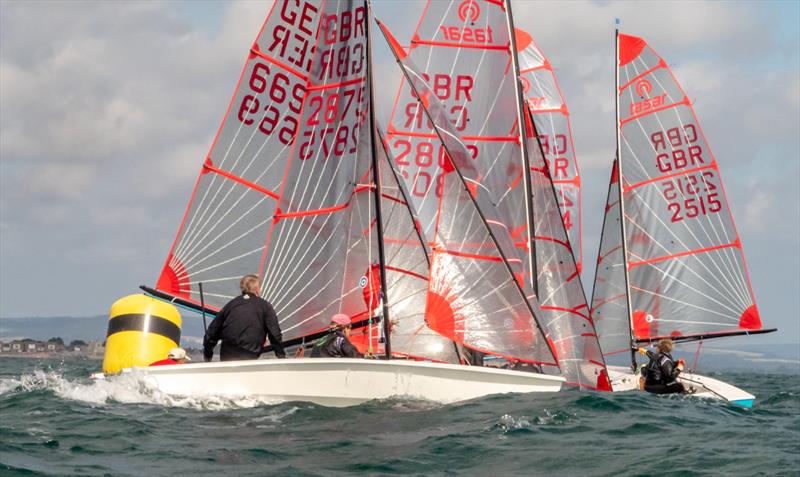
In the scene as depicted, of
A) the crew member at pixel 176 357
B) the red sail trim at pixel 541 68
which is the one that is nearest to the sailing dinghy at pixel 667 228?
the red sail trim at pixel 541 68

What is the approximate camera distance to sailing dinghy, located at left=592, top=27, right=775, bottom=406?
1051 inches

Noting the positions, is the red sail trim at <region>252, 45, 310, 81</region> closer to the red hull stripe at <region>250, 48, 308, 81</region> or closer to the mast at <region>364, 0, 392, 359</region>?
the red hull stripe at <region>250, 48, 308, 81</region>

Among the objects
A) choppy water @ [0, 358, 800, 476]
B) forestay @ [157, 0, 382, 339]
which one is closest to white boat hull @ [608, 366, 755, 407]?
choppy water @ [0, 358, 800, 476]

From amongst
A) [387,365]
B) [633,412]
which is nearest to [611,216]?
[633,412]

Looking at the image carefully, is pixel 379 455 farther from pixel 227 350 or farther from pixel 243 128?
pixel 243 128

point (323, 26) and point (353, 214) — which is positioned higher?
point (323, 26)

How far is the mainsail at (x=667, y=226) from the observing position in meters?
26.7

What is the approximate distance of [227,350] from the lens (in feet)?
45.8

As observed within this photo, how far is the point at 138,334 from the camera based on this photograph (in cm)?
1505

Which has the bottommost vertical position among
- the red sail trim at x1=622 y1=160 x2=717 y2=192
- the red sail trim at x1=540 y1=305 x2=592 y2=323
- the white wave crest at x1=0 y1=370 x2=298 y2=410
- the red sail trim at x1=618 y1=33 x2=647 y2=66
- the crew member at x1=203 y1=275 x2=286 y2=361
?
the white wave crest at x1=0 y1=370 x2=298 y2=410

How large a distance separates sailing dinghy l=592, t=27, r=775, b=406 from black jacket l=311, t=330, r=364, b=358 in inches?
543

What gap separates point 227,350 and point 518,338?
4355 millimetres

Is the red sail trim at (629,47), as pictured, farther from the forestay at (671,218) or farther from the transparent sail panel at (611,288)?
the transparent sail panel at (611,288)

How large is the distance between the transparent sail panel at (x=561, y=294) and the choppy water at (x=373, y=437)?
3498mm
